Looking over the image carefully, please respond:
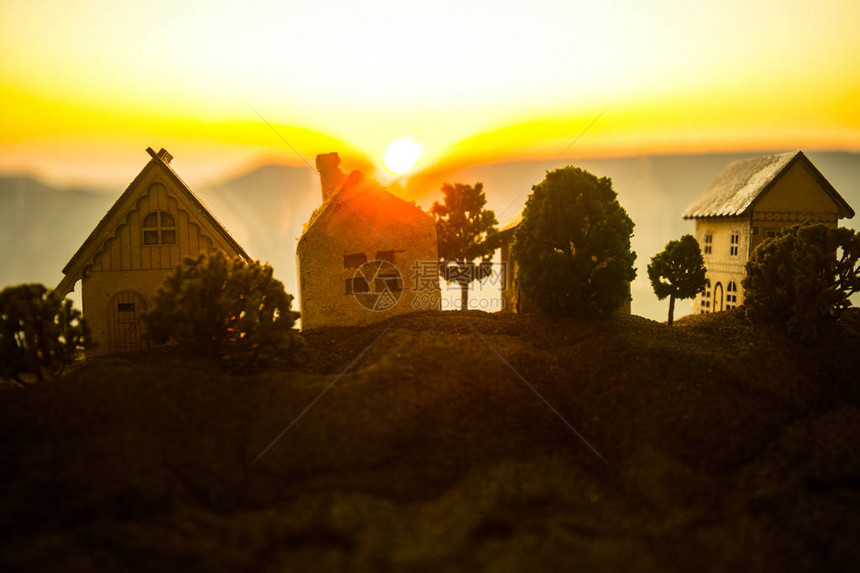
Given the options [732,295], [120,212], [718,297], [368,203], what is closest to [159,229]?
[120,212]

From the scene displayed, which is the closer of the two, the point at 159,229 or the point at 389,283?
the point at 159,229

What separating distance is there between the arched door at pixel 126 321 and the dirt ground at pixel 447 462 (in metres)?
6.38

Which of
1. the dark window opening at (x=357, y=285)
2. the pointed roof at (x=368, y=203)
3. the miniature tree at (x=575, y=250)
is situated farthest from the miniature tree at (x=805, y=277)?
the dark window opening at (x=357, y=285)

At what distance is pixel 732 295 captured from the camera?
28.5 m

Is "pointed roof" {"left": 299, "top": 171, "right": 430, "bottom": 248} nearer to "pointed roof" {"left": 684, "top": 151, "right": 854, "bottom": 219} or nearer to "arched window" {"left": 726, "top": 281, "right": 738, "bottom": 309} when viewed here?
"pointed roof" {"left": 684, "top": 151, "right": 854, "bottom": 219}

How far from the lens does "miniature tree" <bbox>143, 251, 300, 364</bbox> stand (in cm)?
1542

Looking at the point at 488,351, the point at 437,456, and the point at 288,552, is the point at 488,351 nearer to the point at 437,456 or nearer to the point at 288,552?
the point at 437,456

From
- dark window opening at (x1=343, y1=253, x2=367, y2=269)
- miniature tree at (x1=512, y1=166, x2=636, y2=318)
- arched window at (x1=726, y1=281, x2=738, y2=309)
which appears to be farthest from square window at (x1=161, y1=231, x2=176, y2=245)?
arched window at (x1=726, y1=281, x2=738, y2=309)

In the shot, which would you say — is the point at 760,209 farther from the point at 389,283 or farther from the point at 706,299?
the point at 389,283

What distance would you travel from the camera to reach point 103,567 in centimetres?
848

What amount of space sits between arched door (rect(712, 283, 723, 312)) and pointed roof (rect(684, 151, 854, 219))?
415 cm

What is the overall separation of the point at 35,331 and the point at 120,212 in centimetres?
723

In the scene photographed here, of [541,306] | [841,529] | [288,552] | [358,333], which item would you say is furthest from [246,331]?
[841,529]

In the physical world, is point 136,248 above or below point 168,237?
below
